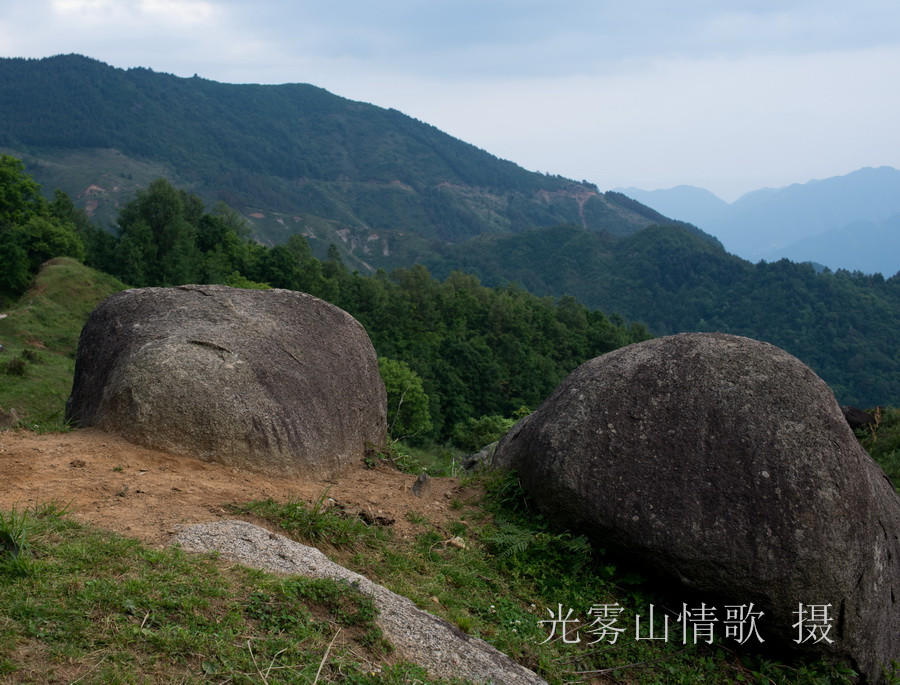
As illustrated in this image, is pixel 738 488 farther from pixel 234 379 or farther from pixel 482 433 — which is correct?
pixel 482 433

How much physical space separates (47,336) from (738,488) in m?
33.1

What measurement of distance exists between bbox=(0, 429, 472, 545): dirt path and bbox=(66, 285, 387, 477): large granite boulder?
27 centimetres

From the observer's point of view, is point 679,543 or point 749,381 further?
point 749,381

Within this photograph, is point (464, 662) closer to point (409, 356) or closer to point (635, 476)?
point (635, 476)

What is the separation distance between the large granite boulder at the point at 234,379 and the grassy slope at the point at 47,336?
1.64 m

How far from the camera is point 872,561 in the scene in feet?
21.8

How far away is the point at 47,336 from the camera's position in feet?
107

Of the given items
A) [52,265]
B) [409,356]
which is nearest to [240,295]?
[52,265]

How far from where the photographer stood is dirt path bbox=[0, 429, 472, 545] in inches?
227

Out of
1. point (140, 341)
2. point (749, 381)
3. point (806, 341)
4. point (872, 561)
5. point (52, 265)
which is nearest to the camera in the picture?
point (872, 561)

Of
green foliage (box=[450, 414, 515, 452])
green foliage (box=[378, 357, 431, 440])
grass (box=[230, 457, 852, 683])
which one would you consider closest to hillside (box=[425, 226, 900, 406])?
green foliage (box=[450, 414, 515, 452])

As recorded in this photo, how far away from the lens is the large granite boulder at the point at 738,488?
21.1 feet

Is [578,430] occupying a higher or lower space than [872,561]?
higher

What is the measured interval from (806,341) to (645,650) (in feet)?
314
